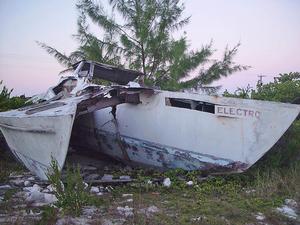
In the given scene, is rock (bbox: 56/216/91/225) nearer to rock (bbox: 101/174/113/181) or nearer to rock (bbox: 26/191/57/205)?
rock (bbox: 26/191/57/205)

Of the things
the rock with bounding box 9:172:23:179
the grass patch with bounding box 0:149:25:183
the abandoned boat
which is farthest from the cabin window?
the grass patch with bounding box 0:149:25:183

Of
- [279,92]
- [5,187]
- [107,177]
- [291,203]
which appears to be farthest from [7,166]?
[279,92]

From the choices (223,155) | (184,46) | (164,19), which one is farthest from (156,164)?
(164,19)

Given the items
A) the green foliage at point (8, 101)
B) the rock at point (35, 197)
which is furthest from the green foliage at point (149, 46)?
the rock at point (35, 197)

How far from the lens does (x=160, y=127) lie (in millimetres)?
6680

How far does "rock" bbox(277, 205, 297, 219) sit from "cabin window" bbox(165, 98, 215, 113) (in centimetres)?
218

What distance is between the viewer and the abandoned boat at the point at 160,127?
19.1 feet

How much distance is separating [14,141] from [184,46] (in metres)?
7.62

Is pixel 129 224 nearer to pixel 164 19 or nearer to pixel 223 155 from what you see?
pixel 223 155

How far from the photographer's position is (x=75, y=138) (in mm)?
9109

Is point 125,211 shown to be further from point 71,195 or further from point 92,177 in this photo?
point 92,177

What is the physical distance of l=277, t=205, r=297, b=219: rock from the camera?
4368 mm

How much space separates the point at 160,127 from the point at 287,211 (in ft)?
9.18

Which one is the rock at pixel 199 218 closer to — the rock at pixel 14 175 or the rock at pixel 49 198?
the rock at pixel 49 198
